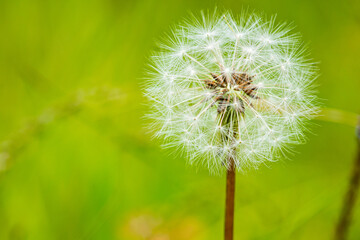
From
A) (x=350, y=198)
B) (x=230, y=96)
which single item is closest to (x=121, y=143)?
(x=350, y=198)

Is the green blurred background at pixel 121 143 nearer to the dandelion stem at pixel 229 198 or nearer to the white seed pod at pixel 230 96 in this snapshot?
the white seed pod at pixel 230 96

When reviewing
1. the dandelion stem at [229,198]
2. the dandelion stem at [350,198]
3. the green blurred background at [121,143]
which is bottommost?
the dandelion stem at [229,198]

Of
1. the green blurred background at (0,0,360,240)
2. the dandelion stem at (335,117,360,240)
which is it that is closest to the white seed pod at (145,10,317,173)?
the dandelion stem at (335,117,360,240)

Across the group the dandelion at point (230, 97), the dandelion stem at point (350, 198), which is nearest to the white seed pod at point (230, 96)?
the dandelion at point (230, 97)

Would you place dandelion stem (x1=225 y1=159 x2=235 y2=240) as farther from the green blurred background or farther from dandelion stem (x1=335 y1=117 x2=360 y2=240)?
the green blurred background

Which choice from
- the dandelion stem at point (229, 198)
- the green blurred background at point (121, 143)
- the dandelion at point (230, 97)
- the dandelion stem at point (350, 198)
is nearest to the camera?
the dandelion stem at point (229, 198)

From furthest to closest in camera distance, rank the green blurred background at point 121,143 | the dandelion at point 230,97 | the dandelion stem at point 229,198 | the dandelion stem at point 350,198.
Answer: the green blurred background at point 121,143, the dandelion stem at point 350,198, the dandelion at point 230,97, the dandelion stem at point 229,198

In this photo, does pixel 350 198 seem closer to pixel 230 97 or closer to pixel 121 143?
pixel 230 97

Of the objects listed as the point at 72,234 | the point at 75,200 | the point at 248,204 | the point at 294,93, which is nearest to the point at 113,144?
the point at 75,200

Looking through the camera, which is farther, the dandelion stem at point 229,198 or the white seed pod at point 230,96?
the white seed pod at point 230,96
